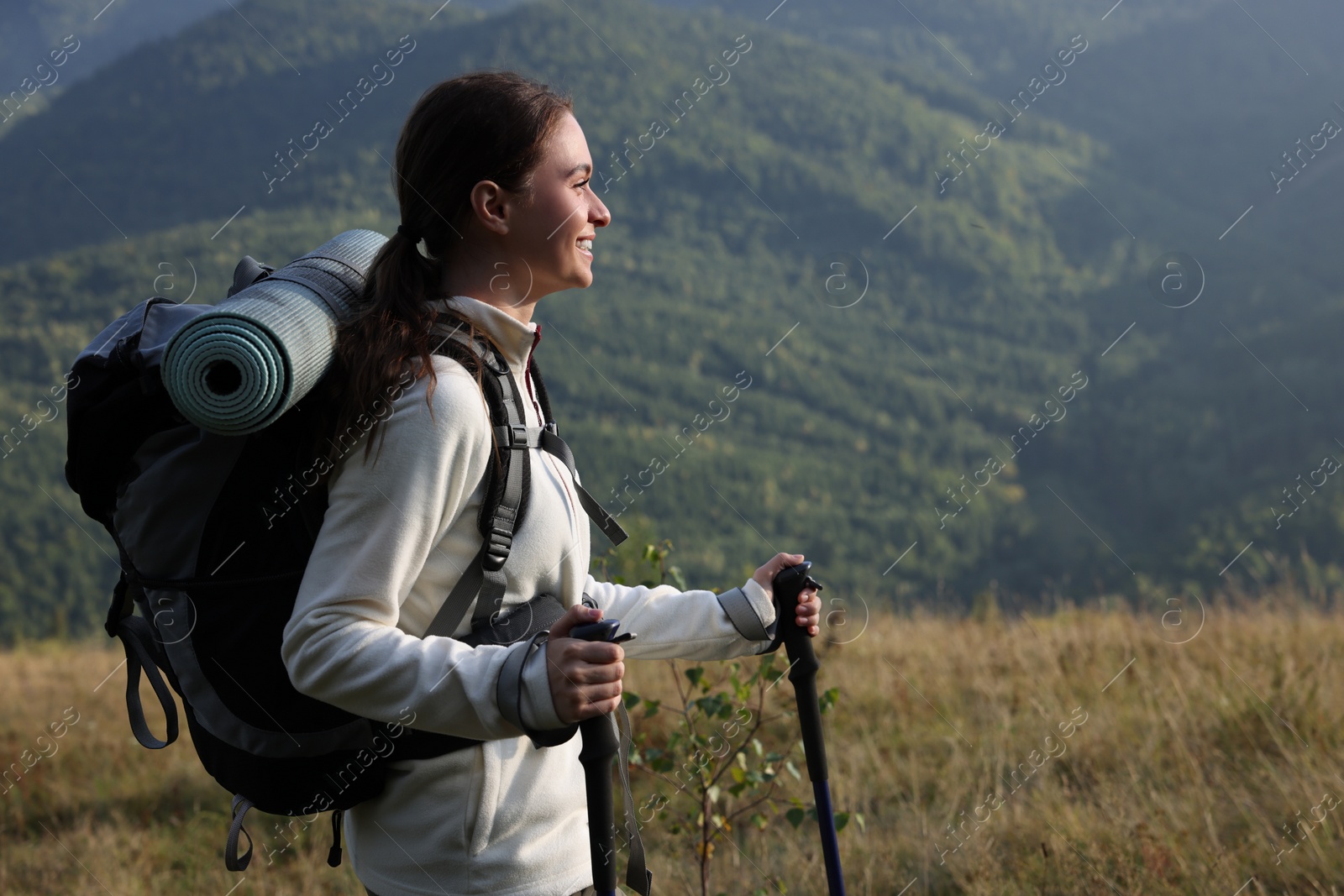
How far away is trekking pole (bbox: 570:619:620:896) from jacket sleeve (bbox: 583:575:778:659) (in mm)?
401

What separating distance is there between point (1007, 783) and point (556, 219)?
3.20m

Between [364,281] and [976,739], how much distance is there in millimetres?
3840

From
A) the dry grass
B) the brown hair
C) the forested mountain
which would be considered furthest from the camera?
the forested mountain

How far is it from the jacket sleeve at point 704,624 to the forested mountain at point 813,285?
36.4 metres

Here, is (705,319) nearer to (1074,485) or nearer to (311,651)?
(1074,485)

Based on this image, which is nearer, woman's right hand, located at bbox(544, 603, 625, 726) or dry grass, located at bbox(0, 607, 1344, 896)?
woman's right hand, located at bbox(544, 603, 625, 726)

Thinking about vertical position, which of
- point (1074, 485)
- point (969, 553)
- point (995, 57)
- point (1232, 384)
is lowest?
point (969, 553)

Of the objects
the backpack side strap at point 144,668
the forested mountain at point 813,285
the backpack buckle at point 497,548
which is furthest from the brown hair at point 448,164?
the forested mountain at point 813,285

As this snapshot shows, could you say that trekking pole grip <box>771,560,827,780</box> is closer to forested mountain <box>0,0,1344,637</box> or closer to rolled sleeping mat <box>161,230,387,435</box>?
rolled sleeping mat <box>161,230,387,435</box>

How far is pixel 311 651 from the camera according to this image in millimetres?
1389

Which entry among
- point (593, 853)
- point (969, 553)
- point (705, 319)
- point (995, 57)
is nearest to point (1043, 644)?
point (593, 853)

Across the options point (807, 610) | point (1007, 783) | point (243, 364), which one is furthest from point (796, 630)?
point (1007, 783)

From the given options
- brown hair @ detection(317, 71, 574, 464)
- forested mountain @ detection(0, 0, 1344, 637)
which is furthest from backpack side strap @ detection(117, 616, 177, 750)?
forested mountain @ detection(0, 0, 1344, 637)

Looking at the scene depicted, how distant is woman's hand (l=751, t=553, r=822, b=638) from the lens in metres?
1.94
